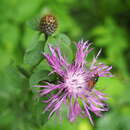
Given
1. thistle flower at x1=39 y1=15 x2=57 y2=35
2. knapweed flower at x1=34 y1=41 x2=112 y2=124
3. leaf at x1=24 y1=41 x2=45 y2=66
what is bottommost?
knapweed flower at x1=34 y1=41 x2=112 y2=124

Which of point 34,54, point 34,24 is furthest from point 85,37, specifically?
point 34,54

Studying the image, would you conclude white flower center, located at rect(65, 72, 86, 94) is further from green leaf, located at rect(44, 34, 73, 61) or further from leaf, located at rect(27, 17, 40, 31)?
leaf, located at rect(27, 17, 40, 31)

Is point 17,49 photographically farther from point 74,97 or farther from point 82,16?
point 74,97

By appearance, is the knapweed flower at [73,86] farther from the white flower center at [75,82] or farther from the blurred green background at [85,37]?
the blurred green background at [85,37]

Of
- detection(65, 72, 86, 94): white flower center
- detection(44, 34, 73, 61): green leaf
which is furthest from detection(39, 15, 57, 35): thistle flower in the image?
detection(65, 72, 86, 94): white flower center

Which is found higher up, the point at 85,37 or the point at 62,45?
the point at 85,37

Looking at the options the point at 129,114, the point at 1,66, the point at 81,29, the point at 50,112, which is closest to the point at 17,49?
the point at 1,66

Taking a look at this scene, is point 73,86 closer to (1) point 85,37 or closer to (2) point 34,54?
(2) point 34,54
